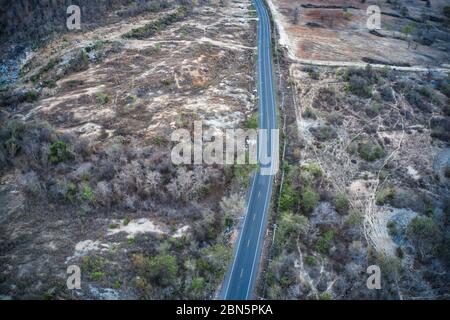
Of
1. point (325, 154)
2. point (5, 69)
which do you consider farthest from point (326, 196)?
point (5, 69)

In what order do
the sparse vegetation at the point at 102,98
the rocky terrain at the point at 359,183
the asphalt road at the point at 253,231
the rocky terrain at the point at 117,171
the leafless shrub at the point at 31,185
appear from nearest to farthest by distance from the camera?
the rocky terrain at the point at 117,171
the asphalt road at the point at 253,231
the rocky terrain at the point at 359,183
the leafless shrub at the point at 31,185
the sparse vegetation at the point at 102,98

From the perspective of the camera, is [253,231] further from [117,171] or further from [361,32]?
[361,32]

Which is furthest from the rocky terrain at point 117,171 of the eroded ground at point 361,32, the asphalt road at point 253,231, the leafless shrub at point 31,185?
the eroded ground at point 361,32

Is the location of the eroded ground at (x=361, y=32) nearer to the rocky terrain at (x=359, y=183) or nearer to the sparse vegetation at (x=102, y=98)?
the rocky terrain at (x=359, y=183)

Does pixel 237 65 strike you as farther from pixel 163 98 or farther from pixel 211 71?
pixel 163 98

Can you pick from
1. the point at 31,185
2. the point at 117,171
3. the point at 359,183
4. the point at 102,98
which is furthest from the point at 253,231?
the point at 102,98

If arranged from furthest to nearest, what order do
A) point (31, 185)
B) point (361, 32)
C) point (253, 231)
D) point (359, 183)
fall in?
point (361, 32), point (359, 183), point (31, 185), point (253, 231)
